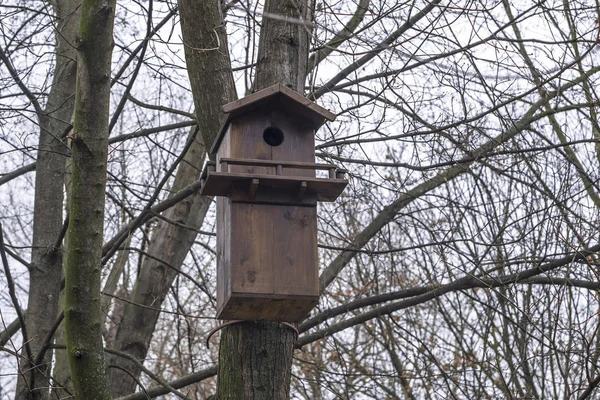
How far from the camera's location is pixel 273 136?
366 cm

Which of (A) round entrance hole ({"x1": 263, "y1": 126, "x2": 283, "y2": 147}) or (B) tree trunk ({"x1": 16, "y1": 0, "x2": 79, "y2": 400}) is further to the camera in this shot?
(B) tree trunk ({"x1": 16, "y1": 0, "x2": 79, "y2": 400})

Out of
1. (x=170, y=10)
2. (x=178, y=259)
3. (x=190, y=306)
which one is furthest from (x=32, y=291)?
(x=190, y=306)

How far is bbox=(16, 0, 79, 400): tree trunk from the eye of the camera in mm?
5150

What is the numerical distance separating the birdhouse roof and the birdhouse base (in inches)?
31.7

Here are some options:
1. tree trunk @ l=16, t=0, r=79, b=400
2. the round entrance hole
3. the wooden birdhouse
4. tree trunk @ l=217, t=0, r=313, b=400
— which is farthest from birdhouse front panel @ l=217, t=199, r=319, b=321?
tree trunk @ l=16, t=0, r=79, b=400

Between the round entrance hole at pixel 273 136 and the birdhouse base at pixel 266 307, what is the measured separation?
0.73 m

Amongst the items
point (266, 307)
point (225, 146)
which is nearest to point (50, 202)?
point (225, 146)

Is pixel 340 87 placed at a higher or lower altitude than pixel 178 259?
higher

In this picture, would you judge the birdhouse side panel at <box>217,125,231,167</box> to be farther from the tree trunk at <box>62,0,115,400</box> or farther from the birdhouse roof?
the tree trunk at <box>62,0,115,400</box>

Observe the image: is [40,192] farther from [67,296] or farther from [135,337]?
[67,296]

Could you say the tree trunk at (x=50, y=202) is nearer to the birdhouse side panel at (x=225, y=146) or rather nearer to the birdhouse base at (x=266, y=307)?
the birdhouse side panel at (x=225, y=146)

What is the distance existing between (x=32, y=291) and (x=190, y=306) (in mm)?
7124

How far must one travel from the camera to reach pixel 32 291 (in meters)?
5.23

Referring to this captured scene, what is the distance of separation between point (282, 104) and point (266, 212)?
531mm
